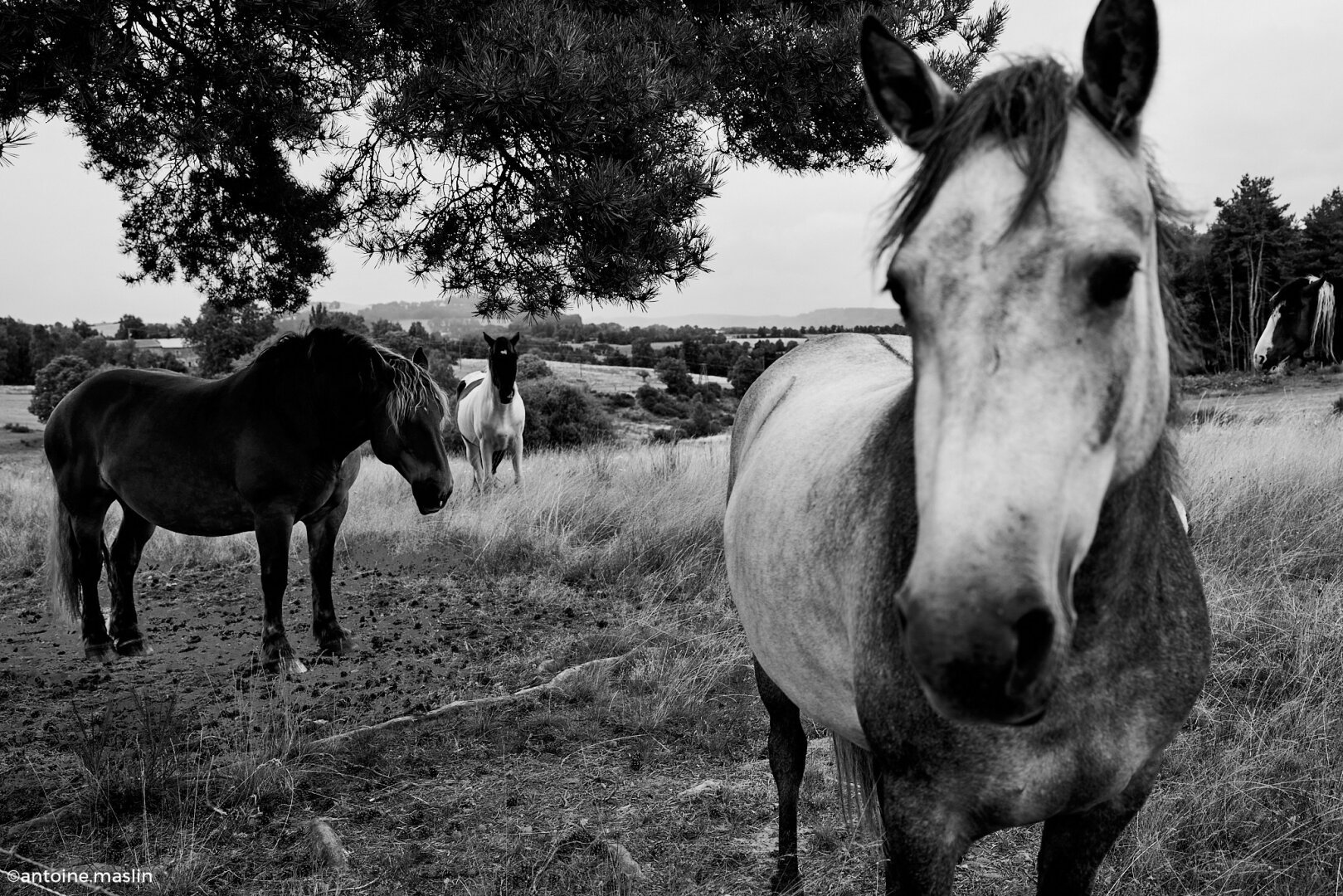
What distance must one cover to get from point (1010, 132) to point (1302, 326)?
12262 mm

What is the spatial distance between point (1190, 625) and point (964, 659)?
946 mm

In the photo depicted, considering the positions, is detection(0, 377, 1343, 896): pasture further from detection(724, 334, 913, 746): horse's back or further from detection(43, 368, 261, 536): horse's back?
detection(43, 368, 261, 536): horse's back

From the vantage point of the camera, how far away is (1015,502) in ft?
3.33

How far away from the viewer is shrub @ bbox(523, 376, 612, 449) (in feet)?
78.7

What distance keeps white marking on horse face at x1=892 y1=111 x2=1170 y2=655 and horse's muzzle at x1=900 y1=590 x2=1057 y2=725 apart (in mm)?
25

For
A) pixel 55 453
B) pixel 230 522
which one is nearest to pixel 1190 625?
pixel 230 522

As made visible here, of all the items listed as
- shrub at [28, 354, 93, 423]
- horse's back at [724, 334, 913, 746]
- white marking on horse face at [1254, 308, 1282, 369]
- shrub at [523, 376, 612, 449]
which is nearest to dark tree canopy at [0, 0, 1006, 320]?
horse's back at [724, 334, 913, 746]

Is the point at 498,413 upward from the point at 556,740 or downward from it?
upward

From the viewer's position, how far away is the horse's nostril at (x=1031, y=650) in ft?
3.29

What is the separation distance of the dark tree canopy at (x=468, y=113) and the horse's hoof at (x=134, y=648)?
2723 mm

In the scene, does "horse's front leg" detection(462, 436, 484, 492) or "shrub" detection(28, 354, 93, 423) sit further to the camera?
"shrub" detection(28, 354, 93, 423)

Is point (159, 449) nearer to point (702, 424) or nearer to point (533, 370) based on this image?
point (702, 424)

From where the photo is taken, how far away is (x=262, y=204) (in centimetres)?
360

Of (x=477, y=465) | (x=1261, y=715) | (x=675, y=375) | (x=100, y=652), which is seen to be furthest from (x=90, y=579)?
(x=675, y=375)
